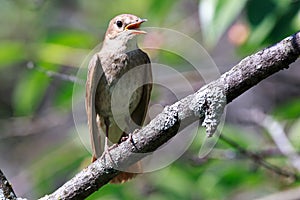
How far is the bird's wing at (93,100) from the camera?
369cm

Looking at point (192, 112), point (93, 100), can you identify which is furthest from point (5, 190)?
point (93, 100)

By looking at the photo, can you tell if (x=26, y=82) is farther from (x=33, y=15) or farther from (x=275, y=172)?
(x=33, y=15)

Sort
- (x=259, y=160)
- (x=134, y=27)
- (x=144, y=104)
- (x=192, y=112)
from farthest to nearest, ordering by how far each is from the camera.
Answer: (x=134, y=27)
(x=259, y=160)
(x=144, y=104)
(x=192, y=112)

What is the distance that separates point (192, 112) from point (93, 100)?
1.39 m

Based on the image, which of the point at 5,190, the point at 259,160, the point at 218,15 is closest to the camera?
the point at 5,190

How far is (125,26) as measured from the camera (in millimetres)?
4238

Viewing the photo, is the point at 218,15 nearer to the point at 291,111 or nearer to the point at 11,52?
the point at 291,111

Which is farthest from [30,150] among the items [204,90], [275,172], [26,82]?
[204,90]

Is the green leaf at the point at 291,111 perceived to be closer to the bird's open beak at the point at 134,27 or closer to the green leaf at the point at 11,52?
the bird's open beak at the point at 134,27

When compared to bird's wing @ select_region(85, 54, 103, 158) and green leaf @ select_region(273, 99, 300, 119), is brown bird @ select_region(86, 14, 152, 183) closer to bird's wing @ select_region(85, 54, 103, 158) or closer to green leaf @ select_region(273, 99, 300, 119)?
bird's wing @ select_region(85, 54, 103, 158)

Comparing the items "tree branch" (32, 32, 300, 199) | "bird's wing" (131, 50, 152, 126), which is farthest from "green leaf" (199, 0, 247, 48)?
"tree branch" (32, 32, 300, 199)

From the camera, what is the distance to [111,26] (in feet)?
14.2

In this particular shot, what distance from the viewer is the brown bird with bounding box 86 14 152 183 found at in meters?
3.85

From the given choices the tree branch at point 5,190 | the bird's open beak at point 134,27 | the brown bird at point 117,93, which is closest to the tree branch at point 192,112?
the tree branch at point 5,190
